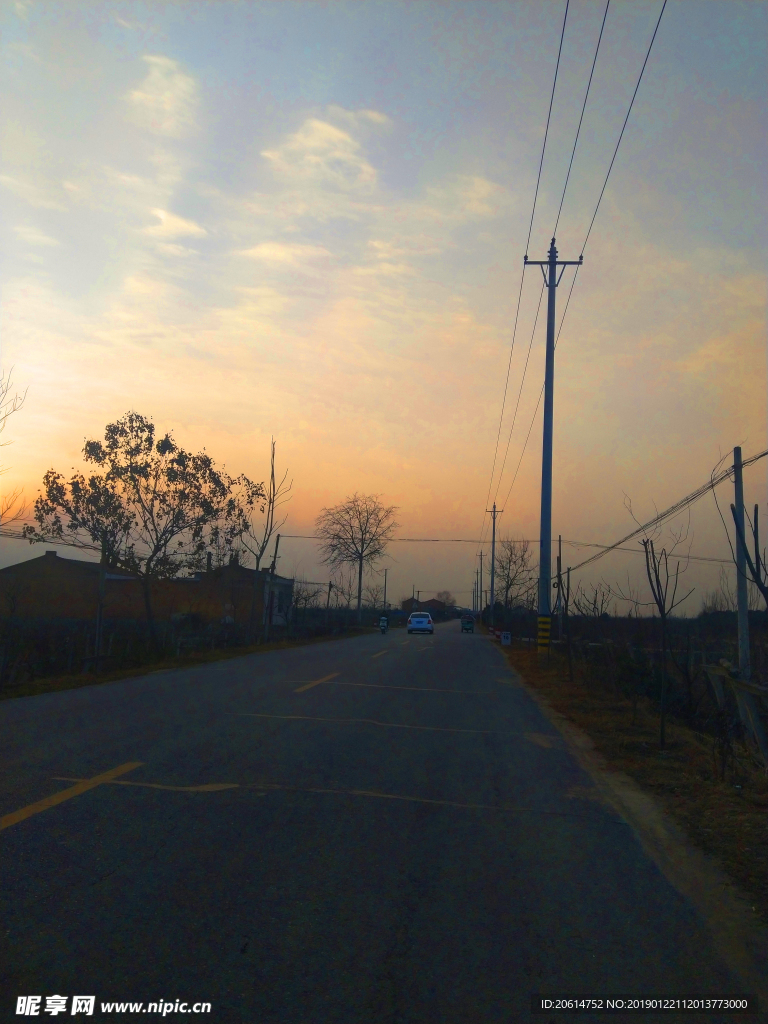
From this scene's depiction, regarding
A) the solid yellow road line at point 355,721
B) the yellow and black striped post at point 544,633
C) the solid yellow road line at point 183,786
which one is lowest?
the solid yellow road line at point 183,786

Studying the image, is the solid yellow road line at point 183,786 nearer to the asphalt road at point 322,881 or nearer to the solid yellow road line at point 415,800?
the asphalt road at point 322,881

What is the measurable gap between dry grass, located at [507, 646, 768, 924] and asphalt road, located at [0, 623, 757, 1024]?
58 cm

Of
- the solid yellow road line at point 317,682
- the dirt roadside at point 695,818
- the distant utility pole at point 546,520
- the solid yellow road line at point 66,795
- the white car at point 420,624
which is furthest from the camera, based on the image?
the white car at point 420,624

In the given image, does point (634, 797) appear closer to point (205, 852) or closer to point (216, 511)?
point (205, 852)

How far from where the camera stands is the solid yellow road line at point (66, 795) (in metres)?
5.50

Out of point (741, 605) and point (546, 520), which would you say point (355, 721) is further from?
point (546, 520)

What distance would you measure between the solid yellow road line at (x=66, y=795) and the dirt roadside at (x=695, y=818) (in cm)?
440

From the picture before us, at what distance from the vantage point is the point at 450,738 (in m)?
9.96

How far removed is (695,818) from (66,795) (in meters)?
5.17

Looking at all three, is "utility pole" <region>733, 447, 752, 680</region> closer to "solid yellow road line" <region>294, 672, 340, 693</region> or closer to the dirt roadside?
the dirt roadside

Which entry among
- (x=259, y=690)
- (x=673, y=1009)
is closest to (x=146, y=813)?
(x=673, y=1009)

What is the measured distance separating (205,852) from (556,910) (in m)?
2.20

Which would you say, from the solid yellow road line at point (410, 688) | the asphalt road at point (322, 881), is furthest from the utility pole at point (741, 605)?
the asphalt road at point (322, 881)

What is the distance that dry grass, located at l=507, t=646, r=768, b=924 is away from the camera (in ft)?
18.2
